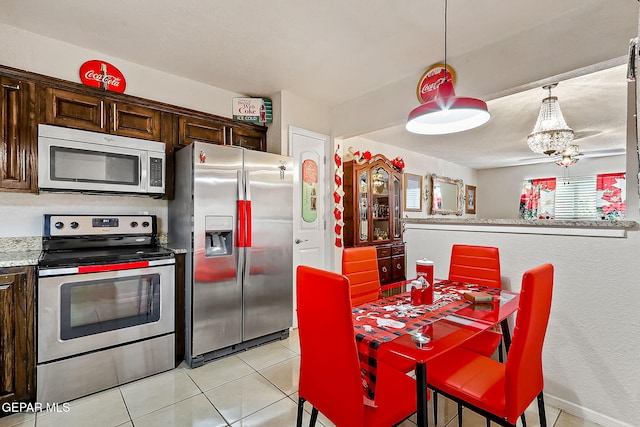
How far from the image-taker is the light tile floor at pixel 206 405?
70.8 inches

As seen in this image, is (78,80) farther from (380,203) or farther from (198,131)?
(380,203)

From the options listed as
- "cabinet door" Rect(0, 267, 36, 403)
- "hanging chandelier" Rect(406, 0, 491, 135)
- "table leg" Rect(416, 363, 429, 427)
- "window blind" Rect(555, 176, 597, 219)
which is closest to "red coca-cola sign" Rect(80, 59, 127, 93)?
"cabinet door" Rect(0, 267, 36, 403)

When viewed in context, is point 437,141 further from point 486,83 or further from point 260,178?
point 260,178

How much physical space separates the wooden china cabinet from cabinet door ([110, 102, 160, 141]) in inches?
92.0

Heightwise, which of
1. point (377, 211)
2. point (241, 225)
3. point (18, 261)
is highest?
point (377, 211)

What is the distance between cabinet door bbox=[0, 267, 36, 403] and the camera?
1791 millimetres

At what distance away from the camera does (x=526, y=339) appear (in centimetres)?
121

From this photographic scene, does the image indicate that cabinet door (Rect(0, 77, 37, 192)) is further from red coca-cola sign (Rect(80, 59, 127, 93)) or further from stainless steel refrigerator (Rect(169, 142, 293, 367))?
stainless steel refrigerator (Rect(169, 142, 293, 367))

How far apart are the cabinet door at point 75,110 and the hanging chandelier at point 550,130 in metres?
4.10

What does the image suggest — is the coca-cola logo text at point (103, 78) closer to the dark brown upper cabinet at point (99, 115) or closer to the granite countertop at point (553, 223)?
the dark brown upper cabinet at point (99, 115)

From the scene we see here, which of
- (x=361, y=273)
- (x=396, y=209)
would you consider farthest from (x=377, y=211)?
(x=361, y=273)

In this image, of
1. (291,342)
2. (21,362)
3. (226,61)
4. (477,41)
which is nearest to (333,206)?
(291,342)

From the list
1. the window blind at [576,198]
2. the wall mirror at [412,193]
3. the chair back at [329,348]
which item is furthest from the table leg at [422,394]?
the window blind at [576,198]

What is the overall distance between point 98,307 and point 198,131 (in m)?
1.67
